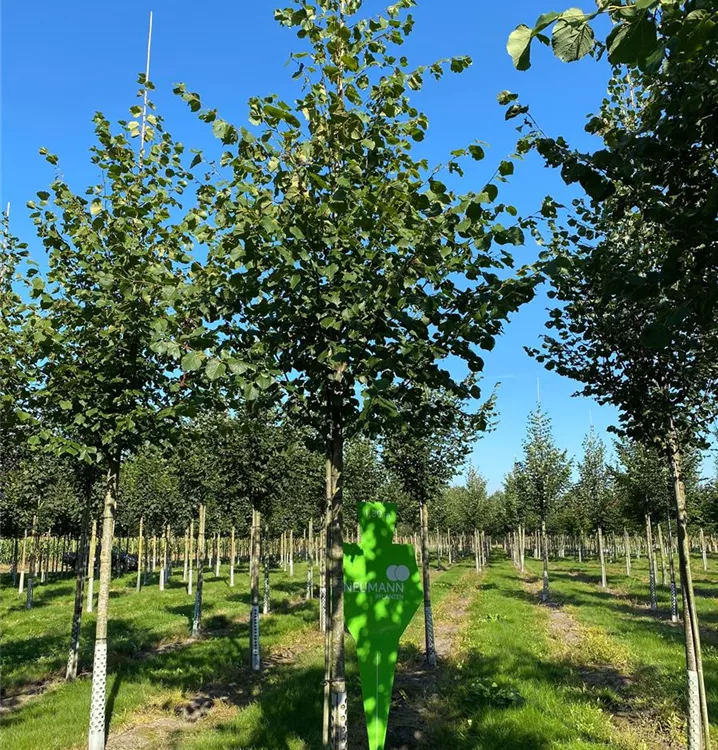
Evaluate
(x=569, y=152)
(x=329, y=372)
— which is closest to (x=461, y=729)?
(x=329, y=372)

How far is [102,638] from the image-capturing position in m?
8.93

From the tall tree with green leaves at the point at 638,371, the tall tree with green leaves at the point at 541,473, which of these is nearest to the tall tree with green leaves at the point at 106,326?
the tall tree with green leaves at the point at 638,371

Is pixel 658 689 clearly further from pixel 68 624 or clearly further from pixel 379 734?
pixel 68 624

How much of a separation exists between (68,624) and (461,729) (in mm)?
17729

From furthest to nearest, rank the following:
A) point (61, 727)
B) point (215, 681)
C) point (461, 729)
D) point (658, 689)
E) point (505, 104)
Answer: point (215, 681) < point (658, 689) < point (61, 727) < point (461, 729) < point (505, 104)

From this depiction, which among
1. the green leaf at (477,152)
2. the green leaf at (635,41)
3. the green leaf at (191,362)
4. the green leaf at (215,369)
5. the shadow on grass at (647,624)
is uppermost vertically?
the green leaf at (477,152)

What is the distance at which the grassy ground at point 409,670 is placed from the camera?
9023 mm

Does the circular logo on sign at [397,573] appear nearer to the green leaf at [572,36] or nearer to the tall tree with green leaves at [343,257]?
the tall tree with green leaves at [343,257]

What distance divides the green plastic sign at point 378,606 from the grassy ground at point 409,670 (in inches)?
124

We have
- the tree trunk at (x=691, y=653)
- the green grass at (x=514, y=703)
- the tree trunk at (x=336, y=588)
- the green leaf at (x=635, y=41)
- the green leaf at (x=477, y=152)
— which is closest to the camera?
the green leaf at (x=635, y=41)

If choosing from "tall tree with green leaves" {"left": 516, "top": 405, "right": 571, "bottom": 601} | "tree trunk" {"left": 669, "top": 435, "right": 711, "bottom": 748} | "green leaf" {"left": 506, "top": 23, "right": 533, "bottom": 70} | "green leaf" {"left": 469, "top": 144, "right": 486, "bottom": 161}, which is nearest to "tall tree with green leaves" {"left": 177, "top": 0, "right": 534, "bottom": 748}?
"green leaf" {"left": 469, "top": 144, "right": 486, "bottom": 161}

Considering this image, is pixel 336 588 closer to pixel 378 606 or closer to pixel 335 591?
pixel 335 591

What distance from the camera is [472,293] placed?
17.4 feet

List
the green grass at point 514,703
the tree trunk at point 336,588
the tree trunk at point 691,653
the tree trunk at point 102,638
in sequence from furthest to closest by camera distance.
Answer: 1. the tree trunk at point 102,638
2. the green grass at point 514,703
3. the tree trunk at point 691,653
4. the tree trunk at point 336,588
